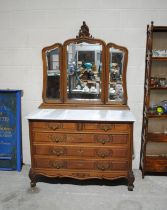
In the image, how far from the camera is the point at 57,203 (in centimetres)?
268

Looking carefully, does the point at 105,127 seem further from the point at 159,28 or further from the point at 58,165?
the point at 159,28

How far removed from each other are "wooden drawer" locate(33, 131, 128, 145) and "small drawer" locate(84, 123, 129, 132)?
0.23 feet

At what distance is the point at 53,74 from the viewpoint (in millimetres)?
3297

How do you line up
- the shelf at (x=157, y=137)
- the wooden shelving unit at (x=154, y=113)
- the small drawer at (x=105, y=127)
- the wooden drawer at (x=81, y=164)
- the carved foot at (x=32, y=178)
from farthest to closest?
the shelf at (x=157, y=137), the wooden shelving unit at (x=154, y=113), the carved foot at (x=32, y=178), the wooden drawer at (x=81, y=164), the small drawer at (x=105, y=127)

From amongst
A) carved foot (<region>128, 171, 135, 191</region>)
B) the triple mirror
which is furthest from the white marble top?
carved foot (<region>128, 171, 135, 191</region>)

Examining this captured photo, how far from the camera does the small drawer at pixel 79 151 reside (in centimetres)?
281

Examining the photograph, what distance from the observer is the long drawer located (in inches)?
108

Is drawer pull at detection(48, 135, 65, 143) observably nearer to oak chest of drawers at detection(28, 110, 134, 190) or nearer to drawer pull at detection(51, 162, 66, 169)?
oak chest of drawers at detection(28, 110, 134, 190)

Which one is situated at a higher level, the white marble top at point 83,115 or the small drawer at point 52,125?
the white marble top at point 83,115

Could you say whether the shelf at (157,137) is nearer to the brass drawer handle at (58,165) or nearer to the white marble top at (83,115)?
the white marble top at (83,115)

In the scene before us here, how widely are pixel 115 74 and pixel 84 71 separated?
0.42 metres

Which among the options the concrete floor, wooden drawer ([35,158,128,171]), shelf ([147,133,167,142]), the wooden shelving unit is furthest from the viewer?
shelf ([147,133,167,142])

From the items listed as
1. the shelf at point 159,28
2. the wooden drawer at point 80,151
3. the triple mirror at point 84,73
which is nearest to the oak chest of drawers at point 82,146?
the wooden drawer at point 80,151

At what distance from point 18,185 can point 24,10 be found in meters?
2.29
